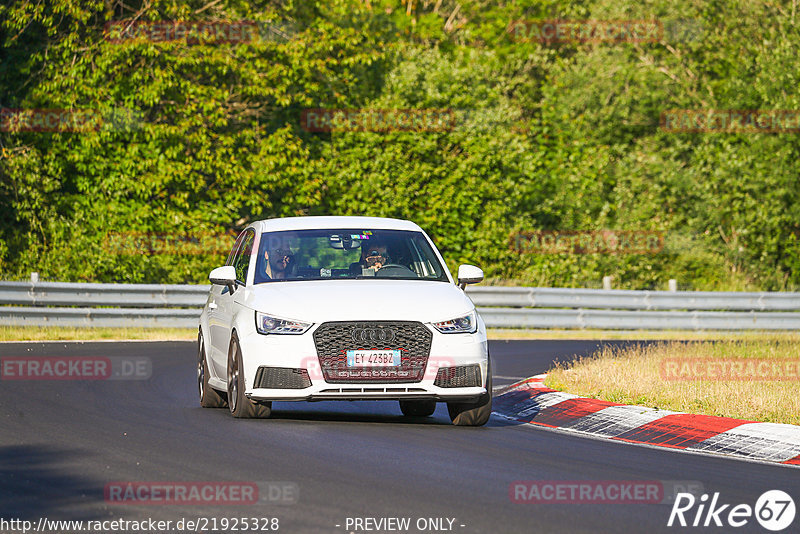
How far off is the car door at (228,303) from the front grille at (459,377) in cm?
199

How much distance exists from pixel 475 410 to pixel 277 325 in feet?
6.07

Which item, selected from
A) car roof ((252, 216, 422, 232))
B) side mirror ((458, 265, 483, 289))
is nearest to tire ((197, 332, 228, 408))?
car roof ((252, 216, 422, 232))

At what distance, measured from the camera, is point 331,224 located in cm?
1291

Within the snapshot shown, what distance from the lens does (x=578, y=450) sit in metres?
10.4

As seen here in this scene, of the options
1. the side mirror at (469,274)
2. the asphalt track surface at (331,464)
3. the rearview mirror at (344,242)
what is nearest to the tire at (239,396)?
the asphalt track surface at (331,464)

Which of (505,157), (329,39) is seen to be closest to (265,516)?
(329,39)

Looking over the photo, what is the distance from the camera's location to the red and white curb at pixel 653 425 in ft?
34.5

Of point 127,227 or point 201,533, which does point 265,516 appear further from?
point 127,227

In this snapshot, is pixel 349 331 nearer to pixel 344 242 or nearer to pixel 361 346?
pixel 361 346

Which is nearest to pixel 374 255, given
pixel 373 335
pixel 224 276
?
pixel 224 276

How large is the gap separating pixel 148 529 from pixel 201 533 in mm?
271

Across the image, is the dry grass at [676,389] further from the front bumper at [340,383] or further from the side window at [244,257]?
the side window at [244,257]

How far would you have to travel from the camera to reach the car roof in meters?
12.9

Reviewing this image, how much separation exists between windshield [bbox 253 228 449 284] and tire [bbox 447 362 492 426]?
1206mm
